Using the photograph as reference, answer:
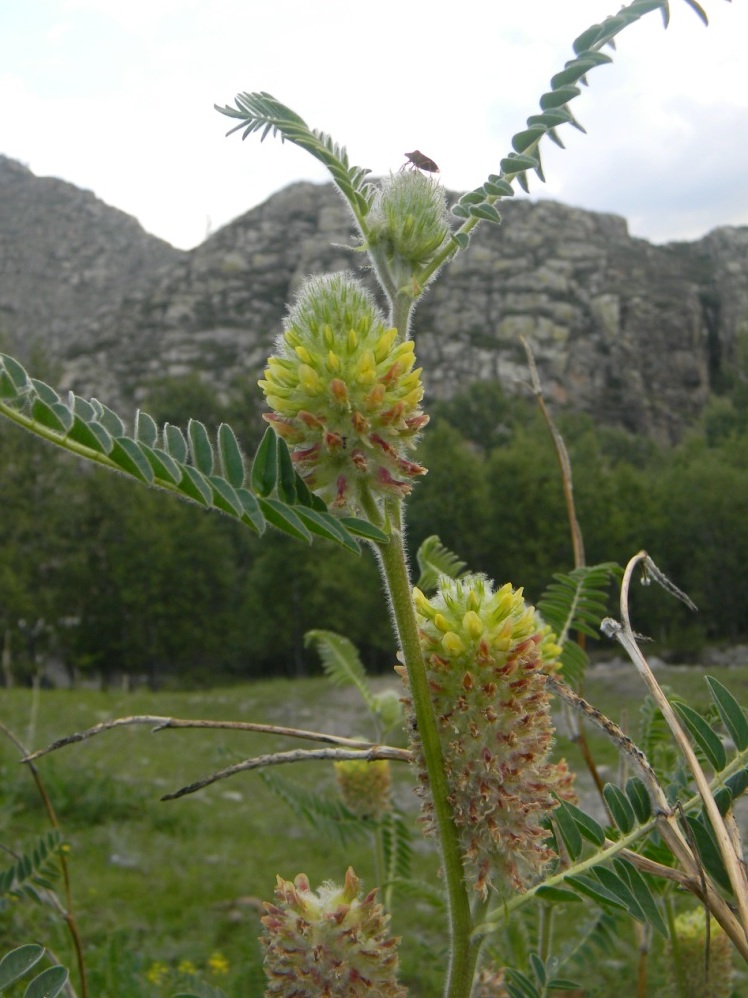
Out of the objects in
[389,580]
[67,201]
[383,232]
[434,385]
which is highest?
[67,201]

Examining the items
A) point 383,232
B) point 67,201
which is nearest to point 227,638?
point 383,232

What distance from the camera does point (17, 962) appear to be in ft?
2.94

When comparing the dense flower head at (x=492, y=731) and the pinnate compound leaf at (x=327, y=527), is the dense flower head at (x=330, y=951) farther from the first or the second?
the pinnate compound leaf at (x=327, y=527)

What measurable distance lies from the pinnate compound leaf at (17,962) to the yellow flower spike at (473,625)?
54 cm

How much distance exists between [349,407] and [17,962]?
66cm

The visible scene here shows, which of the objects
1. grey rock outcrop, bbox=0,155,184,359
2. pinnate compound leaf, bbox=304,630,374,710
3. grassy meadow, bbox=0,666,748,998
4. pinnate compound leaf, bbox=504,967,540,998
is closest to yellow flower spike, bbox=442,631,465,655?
pinnate compound leaf, bbox=504,967,540,998

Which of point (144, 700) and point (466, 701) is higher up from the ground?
point (466, 701)

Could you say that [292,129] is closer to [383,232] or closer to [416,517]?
[383,232]

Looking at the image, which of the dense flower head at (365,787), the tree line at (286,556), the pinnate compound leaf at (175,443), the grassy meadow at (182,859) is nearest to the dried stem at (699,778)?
the pinnate compound leaf at (175,443)

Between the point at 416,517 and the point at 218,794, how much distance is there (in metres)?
15.8

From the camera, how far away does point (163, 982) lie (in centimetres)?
296

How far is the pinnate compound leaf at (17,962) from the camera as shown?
876mm

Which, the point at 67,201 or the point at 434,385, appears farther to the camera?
the point at 67,201

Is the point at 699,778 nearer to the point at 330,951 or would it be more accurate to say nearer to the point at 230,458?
the point at 330,951
